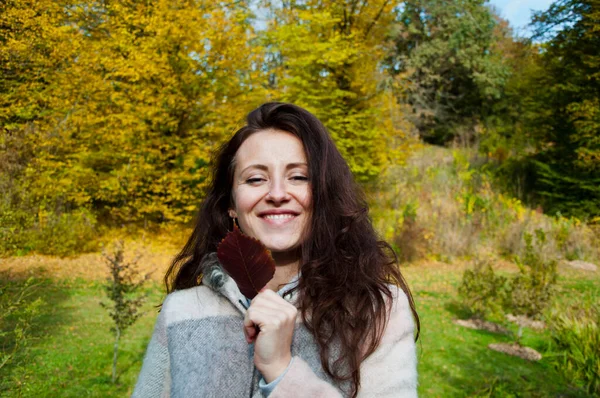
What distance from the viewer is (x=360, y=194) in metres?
1.75

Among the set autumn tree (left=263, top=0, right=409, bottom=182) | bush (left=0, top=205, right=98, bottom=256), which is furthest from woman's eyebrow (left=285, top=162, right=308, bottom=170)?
autumn tree (left=263, top=0, right=409, bottom=182)

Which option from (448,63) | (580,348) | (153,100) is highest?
(448,63)

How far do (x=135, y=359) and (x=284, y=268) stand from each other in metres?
5.01

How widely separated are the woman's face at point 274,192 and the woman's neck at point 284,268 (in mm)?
38

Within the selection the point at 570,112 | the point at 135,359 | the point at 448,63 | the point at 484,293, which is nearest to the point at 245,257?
the point at 135,359

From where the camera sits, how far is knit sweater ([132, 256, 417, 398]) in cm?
122

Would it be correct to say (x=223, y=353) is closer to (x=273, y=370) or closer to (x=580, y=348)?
Result: (x=273, y=370)

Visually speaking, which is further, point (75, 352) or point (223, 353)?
point (75, 352)

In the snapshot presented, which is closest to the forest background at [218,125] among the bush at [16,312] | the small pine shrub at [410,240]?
the small pine shrub at [410,240]

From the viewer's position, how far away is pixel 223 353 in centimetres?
127

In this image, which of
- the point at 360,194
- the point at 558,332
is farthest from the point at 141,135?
the point at 360,194

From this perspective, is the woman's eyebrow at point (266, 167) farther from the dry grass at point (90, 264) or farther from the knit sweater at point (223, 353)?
the dry grass at point (90, 264)

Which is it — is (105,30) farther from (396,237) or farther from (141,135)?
(396,237)

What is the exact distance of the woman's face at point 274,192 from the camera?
137 cm
